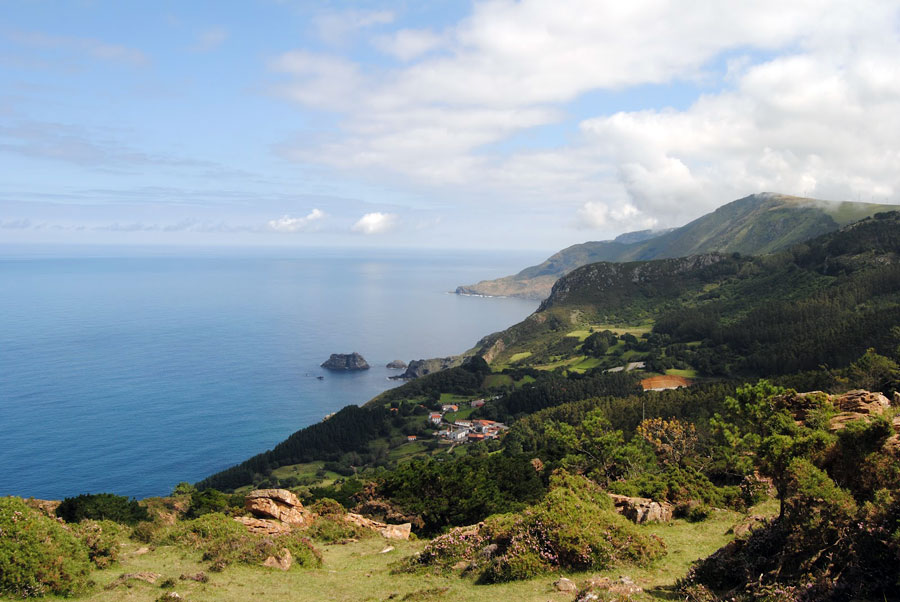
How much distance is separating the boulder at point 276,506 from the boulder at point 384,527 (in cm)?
304

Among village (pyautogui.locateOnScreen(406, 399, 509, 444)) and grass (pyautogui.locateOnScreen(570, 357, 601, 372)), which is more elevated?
grass (pyautogui.locateOnScreen(570, 357, 601, 372))

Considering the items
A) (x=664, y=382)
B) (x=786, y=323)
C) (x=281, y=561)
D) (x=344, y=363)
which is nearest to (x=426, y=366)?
(x=344, y=363)

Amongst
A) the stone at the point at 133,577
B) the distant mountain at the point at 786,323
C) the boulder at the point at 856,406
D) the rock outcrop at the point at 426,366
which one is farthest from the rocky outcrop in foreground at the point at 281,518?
the rock outcrop at the point at 426,366

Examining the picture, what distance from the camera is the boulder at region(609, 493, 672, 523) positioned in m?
26.3

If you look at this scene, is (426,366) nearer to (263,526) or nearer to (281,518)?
(281,518)

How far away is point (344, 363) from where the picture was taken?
177125 millimetres

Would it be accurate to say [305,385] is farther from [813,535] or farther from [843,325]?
[813,535]

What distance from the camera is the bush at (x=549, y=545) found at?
18750mm

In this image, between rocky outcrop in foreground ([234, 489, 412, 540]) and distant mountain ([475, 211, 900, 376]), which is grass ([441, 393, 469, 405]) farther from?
rocky outcrop in foreground ([234, 489, 412, 540])

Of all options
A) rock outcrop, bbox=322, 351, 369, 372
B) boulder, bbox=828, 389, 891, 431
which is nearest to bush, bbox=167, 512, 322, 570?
boulder, bbox=828, 389, 891, 431

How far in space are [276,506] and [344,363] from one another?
486 ft

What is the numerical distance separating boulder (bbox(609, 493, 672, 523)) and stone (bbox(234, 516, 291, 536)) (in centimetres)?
1824

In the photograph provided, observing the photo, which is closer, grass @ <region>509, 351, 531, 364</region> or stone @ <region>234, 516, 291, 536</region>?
stone @ <region>234, 516, 291, 536</region>

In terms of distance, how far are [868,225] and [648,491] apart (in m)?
213
